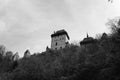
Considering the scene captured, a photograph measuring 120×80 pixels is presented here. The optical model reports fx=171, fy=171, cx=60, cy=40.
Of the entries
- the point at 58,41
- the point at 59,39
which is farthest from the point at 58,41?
the point at 59,39

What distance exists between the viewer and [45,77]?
29.1 m

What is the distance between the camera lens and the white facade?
6250 cm

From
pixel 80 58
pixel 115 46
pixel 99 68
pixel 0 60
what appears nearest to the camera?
pixel 99 68

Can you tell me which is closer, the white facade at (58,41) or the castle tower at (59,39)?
the white facade at (58,41)

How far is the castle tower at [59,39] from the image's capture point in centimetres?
6266

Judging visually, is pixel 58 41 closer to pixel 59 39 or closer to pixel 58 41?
pixel 58 41

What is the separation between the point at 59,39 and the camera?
209 ft

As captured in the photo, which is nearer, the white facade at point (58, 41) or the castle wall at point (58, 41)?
the white facade at point (58, 41)

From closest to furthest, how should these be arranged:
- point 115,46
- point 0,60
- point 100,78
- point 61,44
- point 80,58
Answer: point 100,78, point 115,46, point 80,58, point 0,60, point 61,44

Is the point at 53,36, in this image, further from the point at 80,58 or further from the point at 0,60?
the point at 80,58

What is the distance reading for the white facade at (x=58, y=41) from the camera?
62500 millimetres

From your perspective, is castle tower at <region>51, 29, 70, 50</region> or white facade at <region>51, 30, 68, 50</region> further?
castle tower at <region>51, 29, 70, 50</region>

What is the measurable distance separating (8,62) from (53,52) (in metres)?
13.2

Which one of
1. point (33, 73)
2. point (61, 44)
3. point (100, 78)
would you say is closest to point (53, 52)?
point (61, 44)
